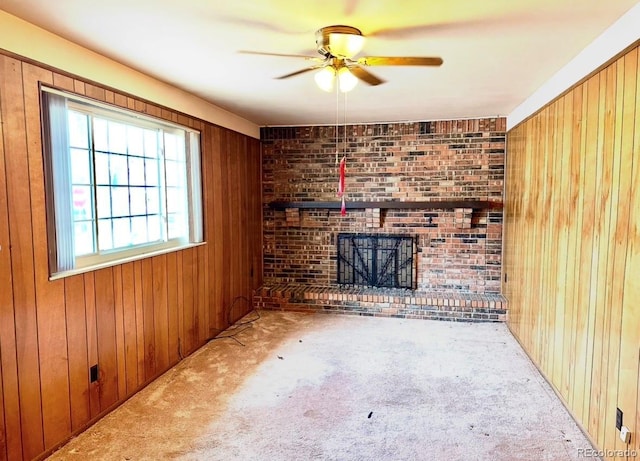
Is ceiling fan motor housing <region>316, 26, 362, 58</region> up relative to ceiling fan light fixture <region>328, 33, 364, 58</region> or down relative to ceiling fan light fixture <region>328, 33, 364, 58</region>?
up

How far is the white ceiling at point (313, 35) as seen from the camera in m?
1.88

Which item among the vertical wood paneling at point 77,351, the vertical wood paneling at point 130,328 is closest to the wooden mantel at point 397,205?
the vertical wood paneling at point 130,328

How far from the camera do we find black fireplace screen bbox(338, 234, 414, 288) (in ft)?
16.3

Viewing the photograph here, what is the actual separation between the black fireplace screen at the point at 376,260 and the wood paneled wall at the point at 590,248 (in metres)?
1.57

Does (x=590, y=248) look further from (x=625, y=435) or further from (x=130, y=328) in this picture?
(x=130, y=328)

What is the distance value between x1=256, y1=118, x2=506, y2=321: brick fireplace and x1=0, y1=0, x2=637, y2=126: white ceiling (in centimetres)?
137

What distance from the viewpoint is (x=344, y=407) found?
2.76 meters

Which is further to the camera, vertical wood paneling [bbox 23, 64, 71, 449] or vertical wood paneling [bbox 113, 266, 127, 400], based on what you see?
vertical wood paneling [bbox 113, 266, 127, 400]

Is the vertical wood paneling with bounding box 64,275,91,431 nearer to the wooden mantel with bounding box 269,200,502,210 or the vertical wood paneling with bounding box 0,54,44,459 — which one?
the vertical wood paneling with bounding box 0,54,44,459

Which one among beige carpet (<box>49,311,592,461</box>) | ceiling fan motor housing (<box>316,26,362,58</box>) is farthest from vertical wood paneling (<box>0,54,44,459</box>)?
ceiling fan motor housing (<box>316,26,362,58</box>)

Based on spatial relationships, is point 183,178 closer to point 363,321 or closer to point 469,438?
point 363,321

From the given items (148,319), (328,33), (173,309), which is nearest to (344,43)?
(328,33)

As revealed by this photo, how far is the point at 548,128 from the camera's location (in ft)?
10.3

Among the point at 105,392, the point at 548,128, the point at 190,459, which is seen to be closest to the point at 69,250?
the point at 105,392
